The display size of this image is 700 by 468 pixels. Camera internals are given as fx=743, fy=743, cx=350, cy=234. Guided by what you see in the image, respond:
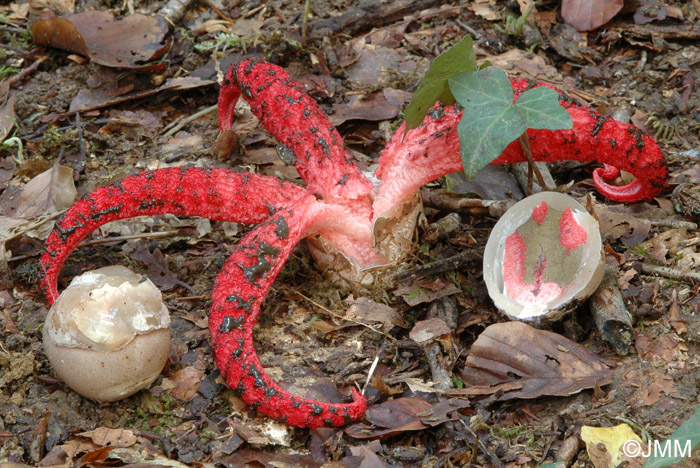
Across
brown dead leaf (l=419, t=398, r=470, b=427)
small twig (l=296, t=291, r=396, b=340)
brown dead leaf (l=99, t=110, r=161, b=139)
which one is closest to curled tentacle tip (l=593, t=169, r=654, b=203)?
small twig (l=296, t=291, r=396, b=340)

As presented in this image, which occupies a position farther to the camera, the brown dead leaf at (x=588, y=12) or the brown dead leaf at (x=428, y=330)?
the brown dead leaf at (x=588, y=12)

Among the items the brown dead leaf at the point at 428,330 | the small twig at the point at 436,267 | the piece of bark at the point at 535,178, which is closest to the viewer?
the brown dead leaf at the point at 428,330

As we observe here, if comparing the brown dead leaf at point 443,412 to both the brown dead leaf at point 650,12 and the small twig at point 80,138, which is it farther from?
the brown dead leaf at point 650,12

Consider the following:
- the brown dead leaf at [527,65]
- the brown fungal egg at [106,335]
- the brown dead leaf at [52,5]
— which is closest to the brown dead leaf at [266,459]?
the brown fungal egg at [106,335]

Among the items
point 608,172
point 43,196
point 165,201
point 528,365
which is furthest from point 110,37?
point 528,365

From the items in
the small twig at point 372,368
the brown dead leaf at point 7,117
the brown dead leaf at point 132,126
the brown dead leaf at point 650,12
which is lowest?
the small twig at point 372,368

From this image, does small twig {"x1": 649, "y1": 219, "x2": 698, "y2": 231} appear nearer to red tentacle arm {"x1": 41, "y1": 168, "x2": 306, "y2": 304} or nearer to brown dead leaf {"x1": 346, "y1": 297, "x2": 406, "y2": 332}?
brown dead leaf {"x1": 346, "y1": 297, "x2": 406, "y2": 332}
